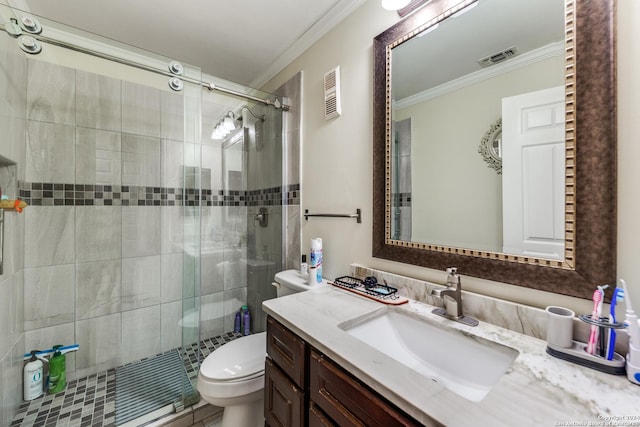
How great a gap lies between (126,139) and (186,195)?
603 mm

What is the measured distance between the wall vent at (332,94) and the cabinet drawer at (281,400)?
1.37m

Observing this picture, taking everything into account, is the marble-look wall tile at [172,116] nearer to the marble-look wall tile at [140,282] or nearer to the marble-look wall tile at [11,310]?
the marble-look wall tile at [140,282]

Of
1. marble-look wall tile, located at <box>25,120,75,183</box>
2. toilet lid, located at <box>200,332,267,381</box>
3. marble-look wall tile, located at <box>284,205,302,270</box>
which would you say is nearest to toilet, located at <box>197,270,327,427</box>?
toilet lid, located at <box>200,332,267,381</box>

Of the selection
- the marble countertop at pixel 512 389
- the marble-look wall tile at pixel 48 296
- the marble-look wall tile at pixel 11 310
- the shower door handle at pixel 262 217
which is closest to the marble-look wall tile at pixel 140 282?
the marble-look wall tile at pixel 48 296

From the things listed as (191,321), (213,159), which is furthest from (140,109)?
(191,321)

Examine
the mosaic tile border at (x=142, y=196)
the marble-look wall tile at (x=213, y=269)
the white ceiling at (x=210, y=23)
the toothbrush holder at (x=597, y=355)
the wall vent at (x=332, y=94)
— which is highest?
the white ceiling at (x=210, y=23)

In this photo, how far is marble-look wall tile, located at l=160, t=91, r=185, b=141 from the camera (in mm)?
2064

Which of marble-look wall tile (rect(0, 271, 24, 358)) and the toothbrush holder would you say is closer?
the toothbrush holder

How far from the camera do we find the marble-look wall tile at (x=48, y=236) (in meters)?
1.63

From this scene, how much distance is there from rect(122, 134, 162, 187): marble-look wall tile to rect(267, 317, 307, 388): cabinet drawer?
1615 mm

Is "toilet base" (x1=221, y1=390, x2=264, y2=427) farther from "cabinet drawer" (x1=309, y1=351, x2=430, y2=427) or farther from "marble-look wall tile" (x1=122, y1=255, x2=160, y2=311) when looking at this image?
"marble-look wall tile" (x1=122, y1=255, x2=160, y2=311)

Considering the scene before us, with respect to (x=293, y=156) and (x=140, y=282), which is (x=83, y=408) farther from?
(x=293, y=156)

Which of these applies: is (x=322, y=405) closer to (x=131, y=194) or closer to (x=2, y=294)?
(x=2, y=294)

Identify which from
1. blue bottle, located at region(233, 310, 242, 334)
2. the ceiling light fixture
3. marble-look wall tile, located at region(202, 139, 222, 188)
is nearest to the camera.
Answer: the ceiling light fixture
